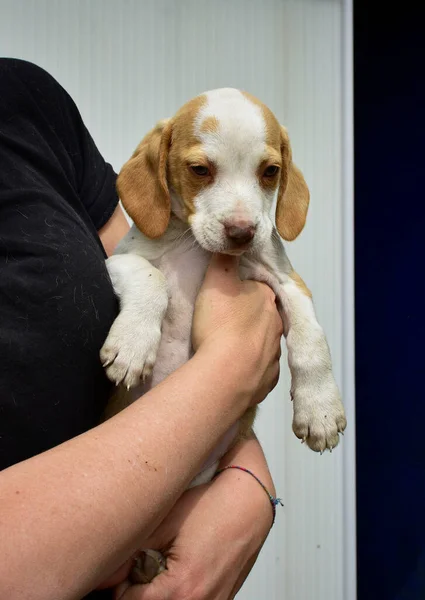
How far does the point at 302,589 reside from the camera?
8.61 feet

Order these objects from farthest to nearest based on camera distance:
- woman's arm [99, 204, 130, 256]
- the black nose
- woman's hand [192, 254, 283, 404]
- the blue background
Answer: the blue background → woman's arm [99, 204, 130, 256] → the black nose → woman's hand [192, 254, 283, 404]

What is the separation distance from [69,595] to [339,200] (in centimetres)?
223

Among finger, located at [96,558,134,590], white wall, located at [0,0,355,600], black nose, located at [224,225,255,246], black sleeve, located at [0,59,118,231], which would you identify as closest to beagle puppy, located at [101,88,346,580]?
black nose, located at [224,225,255,246]

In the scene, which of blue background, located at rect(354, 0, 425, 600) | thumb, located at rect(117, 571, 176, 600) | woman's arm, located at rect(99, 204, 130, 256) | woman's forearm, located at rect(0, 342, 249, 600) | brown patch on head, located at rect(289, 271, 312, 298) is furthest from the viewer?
blue background, located at rect(354, 0, 425, 600)

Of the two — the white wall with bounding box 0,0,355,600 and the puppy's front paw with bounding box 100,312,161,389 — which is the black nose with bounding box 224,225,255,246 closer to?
the puppy's front paw with bounding box 100,312,161,389

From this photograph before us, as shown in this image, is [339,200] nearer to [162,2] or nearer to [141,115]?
[141,115]

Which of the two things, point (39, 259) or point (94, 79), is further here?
point (94, 79)

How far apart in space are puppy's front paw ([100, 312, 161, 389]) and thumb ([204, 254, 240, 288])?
0.56 ft

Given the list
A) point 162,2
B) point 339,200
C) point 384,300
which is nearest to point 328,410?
point 384,300

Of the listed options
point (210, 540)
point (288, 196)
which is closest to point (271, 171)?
point (288, 196)

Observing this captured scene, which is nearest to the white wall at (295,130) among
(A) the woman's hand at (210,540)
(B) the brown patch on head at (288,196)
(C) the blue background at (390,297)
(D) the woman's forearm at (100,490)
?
(C) the blue background at (390,297)

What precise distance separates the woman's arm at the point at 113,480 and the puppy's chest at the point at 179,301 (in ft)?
0.62

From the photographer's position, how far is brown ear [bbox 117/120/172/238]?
4.28 ft

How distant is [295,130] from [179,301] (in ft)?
5.27
